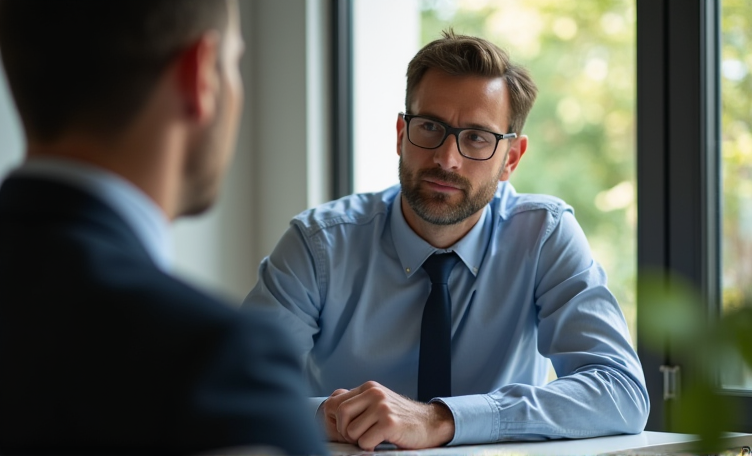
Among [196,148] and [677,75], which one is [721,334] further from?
[677,75]

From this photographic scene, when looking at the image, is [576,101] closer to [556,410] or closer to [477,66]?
[477,66]

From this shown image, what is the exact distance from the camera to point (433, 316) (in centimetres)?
194

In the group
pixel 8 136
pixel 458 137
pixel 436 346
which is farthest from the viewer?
pixel 8 136

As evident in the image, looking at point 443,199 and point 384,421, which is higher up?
point 443,199

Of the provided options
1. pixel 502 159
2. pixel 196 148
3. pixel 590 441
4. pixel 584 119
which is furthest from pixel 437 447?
pixel 584 119

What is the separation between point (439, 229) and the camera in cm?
204

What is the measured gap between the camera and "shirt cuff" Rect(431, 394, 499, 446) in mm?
1591

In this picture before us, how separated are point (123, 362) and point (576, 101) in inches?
108

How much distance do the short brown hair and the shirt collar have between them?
10.9 inches

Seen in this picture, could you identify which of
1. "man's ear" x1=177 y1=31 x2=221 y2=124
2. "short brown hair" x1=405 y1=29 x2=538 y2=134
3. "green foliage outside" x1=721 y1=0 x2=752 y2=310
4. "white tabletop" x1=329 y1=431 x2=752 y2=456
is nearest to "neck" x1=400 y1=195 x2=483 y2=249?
"short brown hair" x1=405 y1=29 x2=538 y2=134

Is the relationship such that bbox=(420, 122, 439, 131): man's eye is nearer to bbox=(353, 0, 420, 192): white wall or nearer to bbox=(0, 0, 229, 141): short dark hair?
bbox=(353, 0, 420, 192): white wall

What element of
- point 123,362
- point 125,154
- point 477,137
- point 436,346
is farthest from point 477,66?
point 123,362

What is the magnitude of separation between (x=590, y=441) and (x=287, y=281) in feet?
2.49

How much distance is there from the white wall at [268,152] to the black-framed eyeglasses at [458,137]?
1.18m
